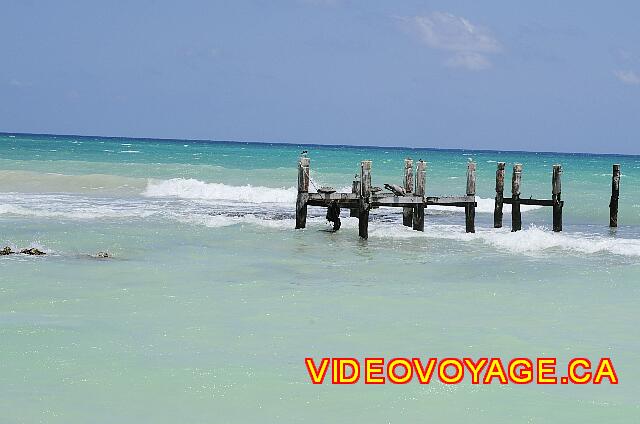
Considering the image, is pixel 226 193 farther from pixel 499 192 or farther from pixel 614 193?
pixel 614 193

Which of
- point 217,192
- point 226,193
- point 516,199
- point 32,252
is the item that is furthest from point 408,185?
point 217,192

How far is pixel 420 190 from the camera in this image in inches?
834

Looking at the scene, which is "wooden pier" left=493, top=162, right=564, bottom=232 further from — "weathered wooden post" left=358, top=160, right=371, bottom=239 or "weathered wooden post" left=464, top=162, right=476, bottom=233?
"weathered wooden post" left=358, top=160, right=371, bottom=239

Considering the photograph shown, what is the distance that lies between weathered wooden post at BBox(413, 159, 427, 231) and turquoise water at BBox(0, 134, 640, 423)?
1.29 ft

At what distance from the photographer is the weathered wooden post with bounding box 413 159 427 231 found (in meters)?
21.2

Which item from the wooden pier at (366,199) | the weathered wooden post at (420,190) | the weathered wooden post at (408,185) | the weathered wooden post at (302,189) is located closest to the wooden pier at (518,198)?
the wooden pier at (366,199)

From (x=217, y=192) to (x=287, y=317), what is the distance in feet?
89.1

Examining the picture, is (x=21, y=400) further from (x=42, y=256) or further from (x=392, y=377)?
(x=42, y=256)

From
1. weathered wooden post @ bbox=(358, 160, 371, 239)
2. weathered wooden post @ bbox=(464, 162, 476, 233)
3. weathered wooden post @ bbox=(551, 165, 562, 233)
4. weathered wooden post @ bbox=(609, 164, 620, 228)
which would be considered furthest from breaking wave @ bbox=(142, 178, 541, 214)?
weathered wooden post @ bbox=(358, 160, 371, 239)

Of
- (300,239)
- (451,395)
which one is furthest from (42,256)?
(451,395)

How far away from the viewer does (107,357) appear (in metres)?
9.55

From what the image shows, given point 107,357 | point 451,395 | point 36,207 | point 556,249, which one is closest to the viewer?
point 451,395

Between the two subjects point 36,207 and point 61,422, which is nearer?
point 61,422

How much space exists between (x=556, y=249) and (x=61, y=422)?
1304 cm
